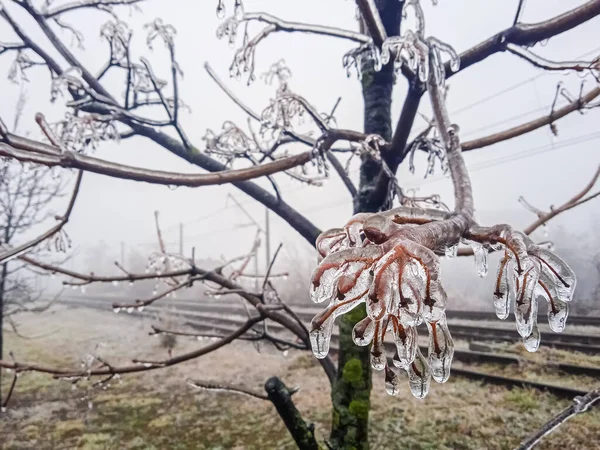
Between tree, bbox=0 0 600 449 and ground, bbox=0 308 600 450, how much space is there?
383 cm

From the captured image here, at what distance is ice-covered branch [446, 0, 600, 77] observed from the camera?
925mm

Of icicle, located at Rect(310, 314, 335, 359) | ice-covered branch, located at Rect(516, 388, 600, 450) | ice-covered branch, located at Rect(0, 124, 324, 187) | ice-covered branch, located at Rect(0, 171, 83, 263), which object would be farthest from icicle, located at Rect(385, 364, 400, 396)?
ice-covered branch, located at Rect(0, 171, 83, 263)

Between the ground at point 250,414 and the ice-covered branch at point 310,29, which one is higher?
the ice-covered branch at point 310,29

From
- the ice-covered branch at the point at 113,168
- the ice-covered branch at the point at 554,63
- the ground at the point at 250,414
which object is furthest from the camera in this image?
the ground at the point at 250,414

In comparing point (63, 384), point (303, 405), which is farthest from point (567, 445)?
point (63, 384)

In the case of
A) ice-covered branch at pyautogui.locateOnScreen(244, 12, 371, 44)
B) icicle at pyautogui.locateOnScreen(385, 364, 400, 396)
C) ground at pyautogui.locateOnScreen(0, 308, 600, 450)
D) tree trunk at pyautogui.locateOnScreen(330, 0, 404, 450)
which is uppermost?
ice-covered branch at pyautogui.locateOnScreen(244, 12, 371, 44)

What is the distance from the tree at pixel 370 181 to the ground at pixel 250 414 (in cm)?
A: 383

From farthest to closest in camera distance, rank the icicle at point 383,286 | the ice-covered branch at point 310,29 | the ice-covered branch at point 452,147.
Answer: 1. the ice-covered branch at point 310,29
2. the ice-covered branch at point 452,147
3. the icicle at point 383,286

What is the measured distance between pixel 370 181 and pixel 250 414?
6.24 meters

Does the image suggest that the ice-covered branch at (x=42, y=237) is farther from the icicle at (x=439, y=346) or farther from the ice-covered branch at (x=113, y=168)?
the icicle at (x=439, y=346)

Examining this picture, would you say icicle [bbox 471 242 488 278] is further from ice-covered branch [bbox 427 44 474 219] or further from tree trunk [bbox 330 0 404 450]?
tree trunk [bbox 330 0 404 450]


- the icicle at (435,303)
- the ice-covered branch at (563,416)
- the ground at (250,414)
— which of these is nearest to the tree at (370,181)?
the icicle at (435,303)

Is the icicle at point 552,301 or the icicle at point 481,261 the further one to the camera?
the icicle at point 481,261

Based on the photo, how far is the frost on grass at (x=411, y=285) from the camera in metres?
0.46
